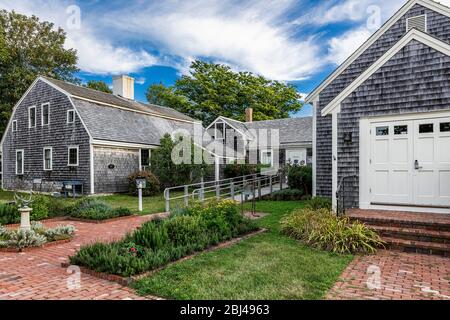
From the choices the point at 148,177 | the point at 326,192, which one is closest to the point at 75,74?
the point at 148,177

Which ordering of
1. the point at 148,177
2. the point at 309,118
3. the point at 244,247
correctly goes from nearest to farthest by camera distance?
the point at 244,247
the point at 148,177
the point at 309,118

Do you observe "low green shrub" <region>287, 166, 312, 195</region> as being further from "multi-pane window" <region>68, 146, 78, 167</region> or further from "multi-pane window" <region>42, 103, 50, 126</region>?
"multi-pane window" <region>42, 103, 50, 126</region>

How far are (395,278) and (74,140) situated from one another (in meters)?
17.1

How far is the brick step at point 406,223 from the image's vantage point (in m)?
6.01

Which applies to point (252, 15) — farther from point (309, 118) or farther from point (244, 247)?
point (309, 118)

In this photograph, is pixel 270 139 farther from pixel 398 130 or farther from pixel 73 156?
pixel 398 130

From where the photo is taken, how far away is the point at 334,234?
6066 mm

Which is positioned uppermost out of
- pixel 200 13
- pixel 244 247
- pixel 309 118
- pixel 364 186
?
pixel 200 13

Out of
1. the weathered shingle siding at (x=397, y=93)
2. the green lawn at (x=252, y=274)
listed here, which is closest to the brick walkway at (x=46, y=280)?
the green lawn at (x=252, y=274)

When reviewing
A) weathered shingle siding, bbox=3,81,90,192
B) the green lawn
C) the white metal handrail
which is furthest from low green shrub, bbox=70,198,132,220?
weathered shingle siding, bbox=3,81,90,192

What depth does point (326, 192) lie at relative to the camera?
39.8 ft

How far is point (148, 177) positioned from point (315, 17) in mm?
11255

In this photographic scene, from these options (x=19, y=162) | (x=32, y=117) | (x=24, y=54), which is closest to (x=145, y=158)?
(x=32, y=117)

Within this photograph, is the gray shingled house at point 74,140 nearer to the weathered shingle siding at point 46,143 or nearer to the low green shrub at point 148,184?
the weathered shingle siding at point 46,143
